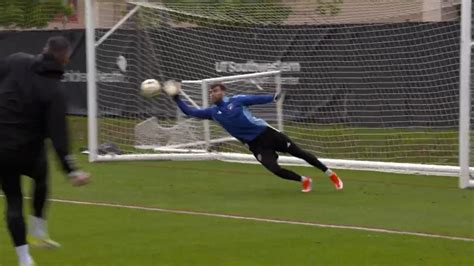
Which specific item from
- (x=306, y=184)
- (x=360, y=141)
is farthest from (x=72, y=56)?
(x=306, y=184)

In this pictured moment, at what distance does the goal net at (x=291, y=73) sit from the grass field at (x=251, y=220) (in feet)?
7.86

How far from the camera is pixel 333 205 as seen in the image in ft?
47.4

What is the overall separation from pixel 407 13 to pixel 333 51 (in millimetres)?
2654

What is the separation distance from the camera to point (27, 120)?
981cm

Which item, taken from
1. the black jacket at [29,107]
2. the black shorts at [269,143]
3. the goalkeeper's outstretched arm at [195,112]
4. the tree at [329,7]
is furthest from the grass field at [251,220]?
the tree at [329,7]

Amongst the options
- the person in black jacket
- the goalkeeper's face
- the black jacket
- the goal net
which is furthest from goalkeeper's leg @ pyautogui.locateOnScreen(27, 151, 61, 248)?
the goal net

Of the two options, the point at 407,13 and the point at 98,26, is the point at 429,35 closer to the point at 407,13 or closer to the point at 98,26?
the point at 407,13

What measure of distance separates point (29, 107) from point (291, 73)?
1300cm

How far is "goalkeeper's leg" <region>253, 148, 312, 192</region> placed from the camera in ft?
51.8

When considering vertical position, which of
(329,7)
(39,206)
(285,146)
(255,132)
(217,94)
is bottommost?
(39,206)

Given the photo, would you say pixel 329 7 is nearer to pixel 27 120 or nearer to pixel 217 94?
pixel 217 94

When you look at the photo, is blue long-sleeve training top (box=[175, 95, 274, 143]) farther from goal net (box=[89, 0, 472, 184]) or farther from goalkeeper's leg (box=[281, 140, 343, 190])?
goal net (box=[89, 0, 472, 184])

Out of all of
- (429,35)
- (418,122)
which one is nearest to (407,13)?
(429,35)

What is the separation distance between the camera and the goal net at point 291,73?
20531mm
